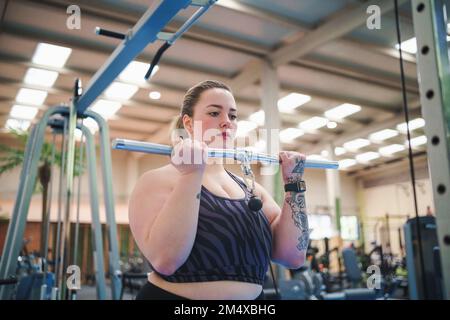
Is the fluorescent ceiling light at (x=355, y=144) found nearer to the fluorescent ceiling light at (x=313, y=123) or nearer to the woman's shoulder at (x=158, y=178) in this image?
the fluorescent ceiling light at (x=313, y=123)

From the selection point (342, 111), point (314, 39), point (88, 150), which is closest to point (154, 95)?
point (314, 39)

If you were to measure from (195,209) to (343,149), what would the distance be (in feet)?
24.0

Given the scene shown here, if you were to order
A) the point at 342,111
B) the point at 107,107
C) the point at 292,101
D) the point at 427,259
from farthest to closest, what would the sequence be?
the point at 342,111, the point at 292,101, the point at 107,107, the point at 427,259

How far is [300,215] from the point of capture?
2.60 ft

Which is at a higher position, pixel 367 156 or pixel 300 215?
pixel 367 156

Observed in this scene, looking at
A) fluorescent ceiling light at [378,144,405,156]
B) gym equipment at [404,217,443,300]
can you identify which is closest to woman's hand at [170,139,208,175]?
gym equipment at [404,217,443,300]

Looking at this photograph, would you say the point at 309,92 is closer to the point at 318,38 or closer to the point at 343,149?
the point at 318,38

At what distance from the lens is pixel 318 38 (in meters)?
4.22

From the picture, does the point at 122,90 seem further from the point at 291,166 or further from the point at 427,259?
the point at 291,166

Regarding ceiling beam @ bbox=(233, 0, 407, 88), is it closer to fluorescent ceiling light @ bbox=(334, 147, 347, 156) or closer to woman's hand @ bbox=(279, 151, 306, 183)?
fluorescent ceiling light @ bbox=(334, 147, 347, 156)

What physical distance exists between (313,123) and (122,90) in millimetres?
3403

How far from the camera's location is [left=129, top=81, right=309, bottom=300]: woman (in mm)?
619

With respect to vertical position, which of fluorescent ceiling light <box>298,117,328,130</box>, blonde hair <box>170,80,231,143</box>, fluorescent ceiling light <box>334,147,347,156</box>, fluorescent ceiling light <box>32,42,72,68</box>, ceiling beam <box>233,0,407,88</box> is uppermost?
ceiling beam <box>233,0,407,88</box>

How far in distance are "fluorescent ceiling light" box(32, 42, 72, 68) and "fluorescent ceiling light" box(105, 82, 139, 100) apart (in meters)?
1.13
